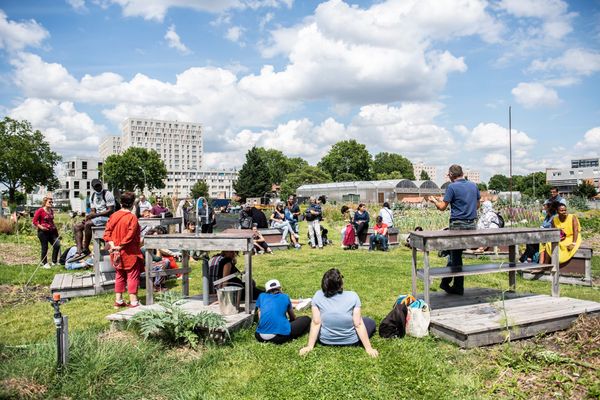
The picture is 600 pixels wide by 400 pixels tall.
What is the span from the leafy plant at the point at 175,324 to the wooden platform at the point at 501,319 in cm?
243

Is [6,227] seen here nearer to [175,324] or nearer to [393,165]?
[175,324]

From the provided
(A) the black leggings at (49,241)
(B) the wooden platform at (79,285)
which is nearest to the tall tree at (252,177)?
(A) the black leggings at (49,241)

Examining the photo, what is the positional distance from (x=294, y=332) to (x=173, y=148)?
197903mm

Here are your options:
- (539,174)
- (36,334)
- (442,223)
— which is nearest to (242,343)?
(36,334)

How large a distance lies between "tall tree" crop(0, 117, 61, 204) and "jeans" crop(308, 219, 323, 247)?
48.0m

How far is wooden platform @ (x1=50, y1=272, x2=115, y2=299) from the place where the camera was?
741 centimetres

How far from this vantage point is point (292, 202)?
1509 centimetres

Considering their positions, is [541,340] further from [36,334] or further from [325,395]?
[36,334]

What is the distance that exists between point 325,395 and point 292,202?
37.7 ft

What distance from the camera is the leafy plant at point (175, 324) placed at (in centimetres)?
470

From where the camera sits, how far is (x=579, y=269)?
835 cm

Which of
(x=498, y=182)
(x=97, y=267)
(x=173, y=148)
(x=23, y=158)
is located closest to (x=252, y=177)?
(x=23, y=158)

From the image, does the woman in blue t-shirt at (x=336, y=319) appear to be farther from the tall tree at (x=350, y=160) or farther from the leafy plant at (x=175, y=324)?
the tall tree at (x=350, y=160)

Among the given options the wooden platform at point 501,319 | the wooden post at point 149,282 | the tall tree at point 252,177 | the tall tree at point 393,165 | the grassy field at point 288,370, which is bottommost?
the grassy field at point 288,370
